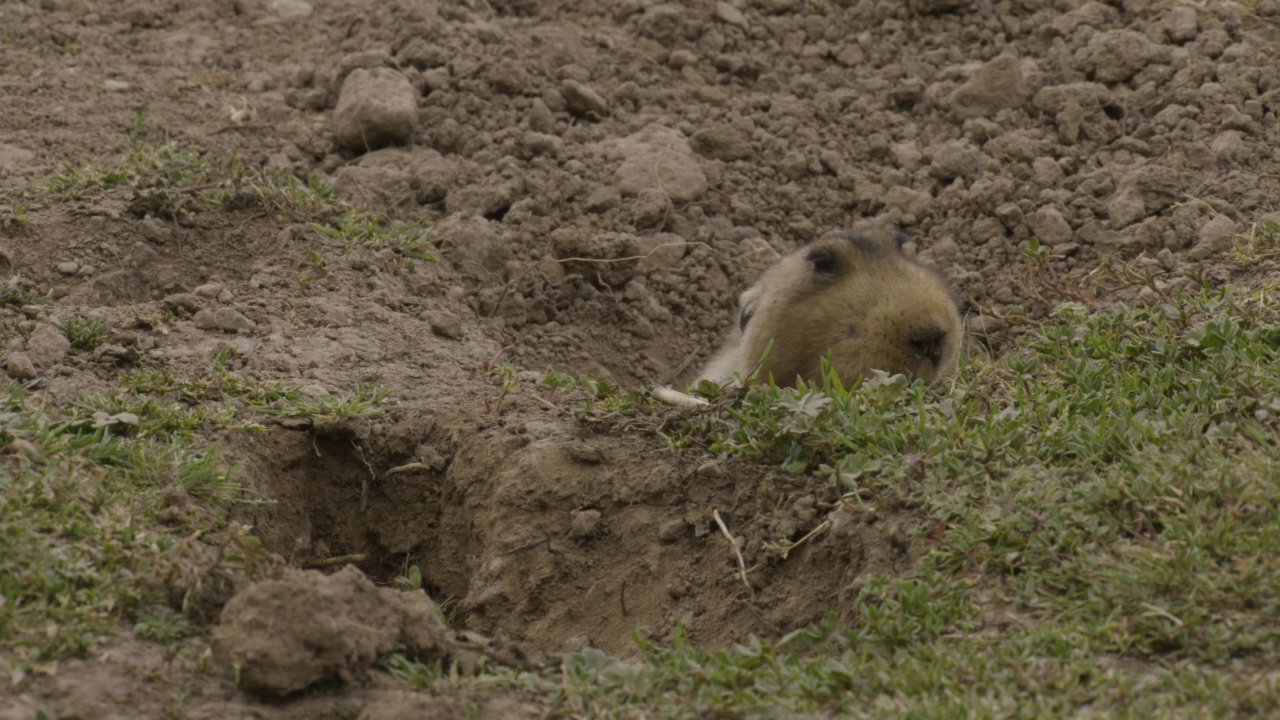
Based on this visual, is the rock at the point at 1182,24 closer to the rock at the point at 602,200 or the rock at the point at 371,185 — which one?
the rock at the point at 602,200

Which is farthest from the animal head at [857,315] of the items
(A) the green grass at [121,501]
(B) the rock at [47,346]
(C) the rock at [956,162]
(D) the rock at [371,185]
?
(B) the rock at [47,346]

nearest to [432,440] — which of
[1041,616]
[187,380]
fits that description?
[187,380]

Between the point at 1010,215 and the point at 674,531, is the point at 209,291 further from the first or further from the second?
the point at 1010,215

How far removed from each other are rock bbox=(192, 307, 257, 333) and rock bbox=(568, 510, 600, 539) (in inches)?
66.6

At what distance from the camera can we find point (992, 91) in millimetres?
7008

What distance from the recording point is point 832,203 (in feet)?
22.8

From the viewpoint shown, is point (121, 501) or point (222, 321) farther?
point (222, 321)

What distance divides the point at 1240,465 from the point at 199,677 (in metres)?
2.85

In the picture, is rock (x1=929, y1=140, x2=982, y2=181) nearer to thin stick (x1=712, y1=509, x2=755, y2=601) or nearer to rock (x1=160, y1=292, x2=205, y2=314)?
thin stick (x1=712, y1=509, x2=755, y2=601)

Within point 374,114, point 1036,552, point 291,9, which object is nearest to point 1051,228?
point 1036,552

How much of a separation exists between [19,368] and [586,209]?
2995 millimetres

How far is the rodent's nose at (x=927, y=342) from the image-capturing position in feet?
16.7

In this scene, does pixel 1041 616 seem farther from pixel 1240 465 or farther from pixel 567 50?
pixel 567 50

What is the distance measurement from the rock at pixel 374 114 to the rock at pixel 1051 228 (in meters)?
3.19
